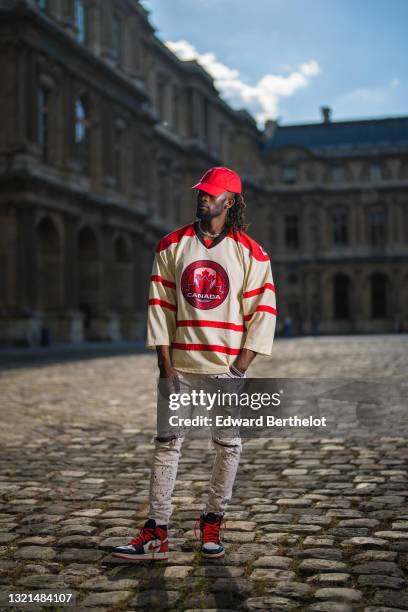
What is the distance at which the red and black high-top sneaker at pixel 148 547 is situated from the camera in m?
3.72

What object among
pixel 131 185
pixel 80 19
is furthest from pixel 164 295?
pixel 131 185

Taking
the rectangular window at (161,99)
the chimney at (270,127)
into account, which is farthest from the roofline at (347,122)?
the rectangular window at (161,99)

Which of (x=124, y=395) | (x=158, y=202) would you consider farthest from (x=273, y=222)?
(x=124, y=395)

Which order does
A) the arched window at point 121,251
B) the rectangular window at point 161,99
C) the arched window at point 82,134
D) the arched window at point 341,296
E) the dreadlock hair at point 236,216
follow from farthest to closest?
1. the arched window at point 341,296
2. the rectangular window at point 161,99
3. the arched window at point 121,251
4. the arched window at point 82,134
5. the dreadlock hair at point 236,216

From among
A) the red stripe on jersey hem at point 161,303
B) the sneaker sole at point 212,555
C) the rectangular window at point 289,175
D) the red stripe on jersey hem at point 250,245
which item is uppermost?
the rectangular window at point 289,175

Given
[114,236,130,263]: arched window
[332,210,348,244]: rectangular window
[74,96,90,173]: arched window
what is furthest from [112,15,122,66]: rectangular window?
[332,210,348,244]: rectangular window

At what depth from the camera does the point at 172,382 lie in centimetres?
366

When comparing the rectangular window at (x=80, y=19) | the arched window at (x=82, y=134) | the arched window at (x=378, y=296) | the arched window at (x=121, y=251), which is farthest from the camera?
the arched window at (x=378, y=296)

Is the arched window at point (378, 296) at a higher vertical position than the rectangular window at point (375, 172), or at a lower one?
lower

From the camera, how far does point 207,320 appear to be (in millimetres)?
3686

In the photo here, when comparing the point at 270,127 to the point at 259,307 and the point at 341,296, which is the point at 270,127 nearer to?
the point at 341,296

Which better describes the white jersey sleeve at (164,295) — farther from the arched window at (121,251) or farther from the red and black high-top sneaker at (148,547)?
the arched window at (121,251)

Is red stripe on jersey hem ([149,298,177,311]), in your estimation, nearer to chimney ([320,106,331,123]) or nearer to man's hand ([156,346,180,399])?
man's hand ([156,346,180,399])

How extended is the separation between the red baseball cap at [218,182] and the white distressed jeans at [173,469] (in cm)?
85
